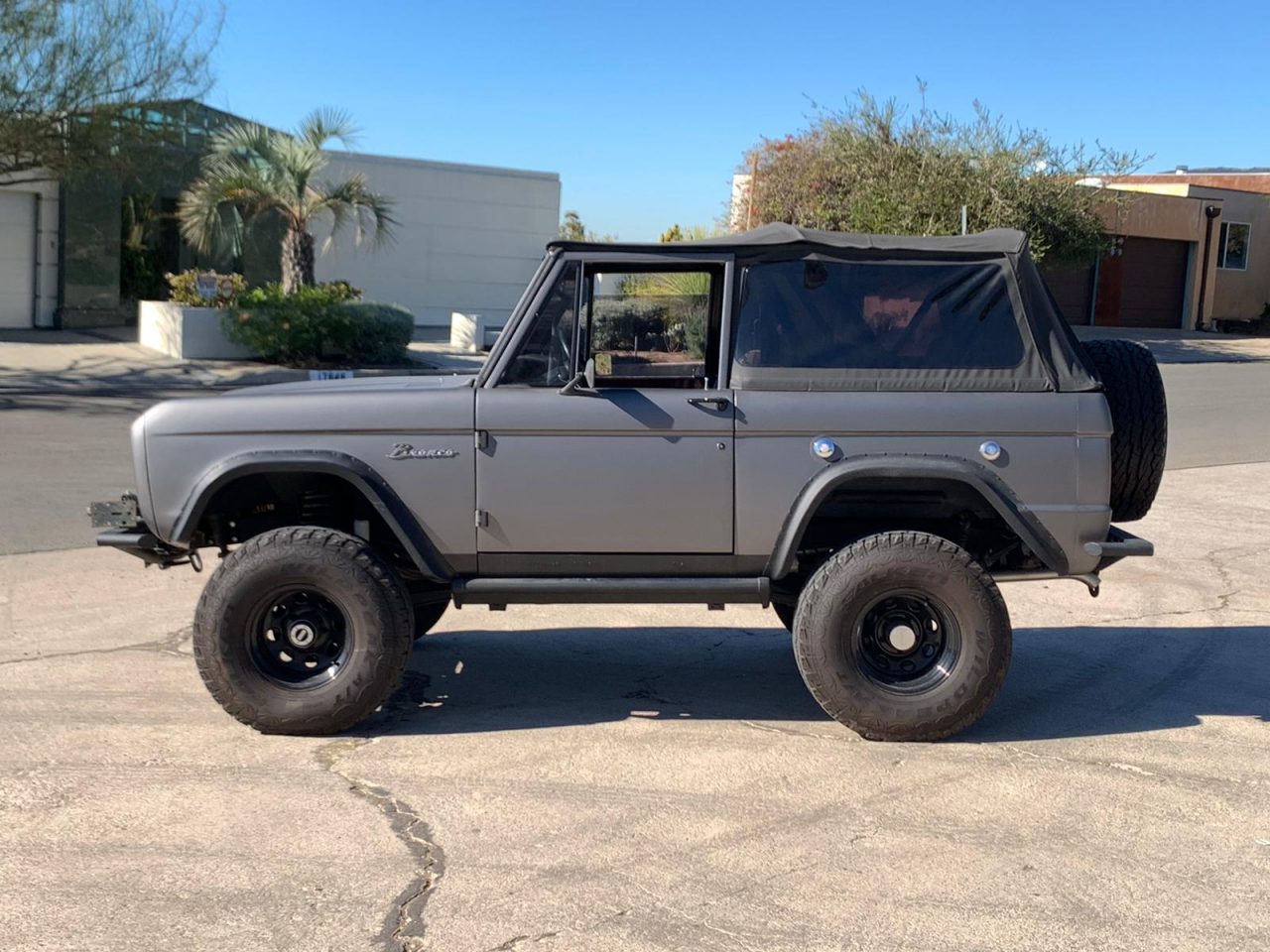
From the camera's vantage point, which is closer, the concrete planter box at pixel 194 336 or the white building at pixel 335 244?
the concrete planter box at pixel 194 336

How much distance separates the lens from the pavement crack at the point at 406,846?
11.7 ft

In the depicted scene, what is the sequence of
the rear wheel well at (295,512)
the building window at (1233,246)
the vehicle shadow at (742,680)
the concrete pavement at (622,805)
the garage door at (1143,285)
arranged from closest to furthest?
the concrete pavement at (622,805)
the rear wheel well at (295,512)
the vehicle shadow at (742,680)
the garage door at (1143,285)
the building window at (1233,246)

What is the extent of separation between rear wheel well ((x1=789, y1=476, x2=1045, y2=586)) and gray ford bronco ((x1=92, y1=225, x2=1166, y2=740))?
0.11 m

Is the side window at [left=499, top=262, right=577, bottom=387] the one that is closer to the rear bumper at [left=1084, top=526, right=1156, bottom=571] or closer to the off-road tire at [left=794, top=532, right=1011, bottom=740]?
the off-road tire at [left=794, top=532, right=1011, bottom=740]

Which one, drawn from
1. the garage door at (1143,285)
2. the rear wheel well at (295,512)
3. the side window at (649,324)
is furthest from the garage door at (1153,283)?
the rear wheel well at (295,512)

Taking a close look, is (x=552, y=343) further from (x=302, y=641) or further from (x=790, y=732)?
(x=790, y=732)

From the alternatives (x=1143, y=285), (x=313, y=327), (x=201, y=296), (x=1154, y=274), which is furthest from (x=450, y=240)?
(x=1154, y=274)

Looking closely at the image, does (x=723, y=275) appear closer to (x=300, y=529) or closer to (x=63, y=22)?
(x=300, y=529)

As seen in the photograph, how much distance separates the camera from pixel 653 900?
3783mm

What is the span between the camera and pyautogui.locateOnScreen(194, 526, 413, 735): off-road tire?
4.98 meters

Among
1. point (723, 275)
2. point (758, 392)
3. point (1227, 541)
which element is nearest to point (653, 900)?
point (758, 392)

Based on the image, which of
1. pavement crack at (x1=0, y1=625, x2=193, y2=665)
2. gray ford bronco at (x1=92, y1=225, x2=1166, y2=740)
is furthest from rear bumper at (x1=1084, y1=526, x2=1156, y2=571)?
pavement crack at (x1=0, y1=625, x2=193, y2=665)

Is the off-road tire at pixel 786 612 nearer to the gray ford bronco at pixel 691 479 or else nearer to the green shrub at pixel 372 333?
the gray ford bronco at pixel 691 479

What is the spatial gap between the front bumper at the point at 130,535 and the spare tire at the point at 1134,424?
3895 millimetres
